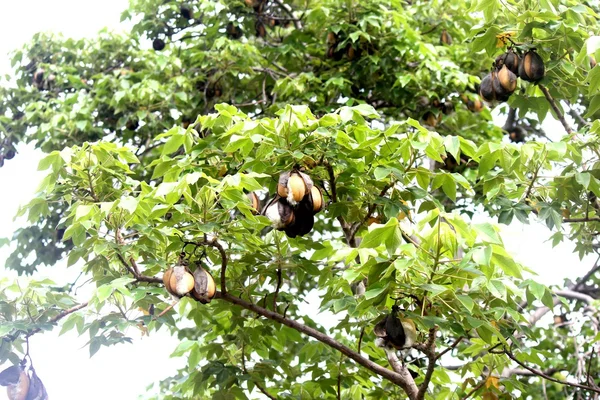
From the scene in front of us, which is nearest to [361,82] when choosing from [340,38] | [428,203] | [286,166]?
[340,38]

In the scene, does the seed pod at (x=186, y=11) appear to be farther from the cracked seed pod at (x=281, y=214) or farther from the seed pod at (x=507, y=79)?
the cracked seed pod at (x=281, y=214)

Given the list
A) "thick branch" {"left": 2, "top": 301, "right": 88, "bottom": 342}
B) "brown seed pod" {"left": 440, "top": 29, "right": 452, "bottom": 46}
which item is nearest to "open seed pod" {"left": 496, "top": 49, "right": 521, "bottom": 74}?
"thick branch" {"left": 2, "top": 301, "right": 88, "bottom": 342}

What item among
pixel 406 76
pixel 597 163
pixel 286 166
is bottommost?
pixel 597 163

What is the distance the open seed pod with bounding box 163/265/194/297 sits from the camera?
2496 mm

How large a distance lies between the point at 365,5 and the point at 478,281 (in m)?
3.27

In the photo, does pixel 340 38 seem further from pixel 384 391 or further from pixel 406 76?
pixel 384 391

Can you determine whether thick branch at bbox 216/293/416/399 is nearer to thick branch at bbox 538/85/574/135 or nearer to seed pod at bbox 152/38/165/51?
thick branch at bbox 538/85/574/135

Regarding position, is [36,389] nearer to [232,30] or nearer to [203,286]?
[203,286]

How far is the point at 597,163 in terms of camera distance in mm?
3061

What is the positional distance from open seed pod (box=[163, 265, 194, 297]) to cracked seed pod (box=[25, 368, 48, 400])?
733 mm

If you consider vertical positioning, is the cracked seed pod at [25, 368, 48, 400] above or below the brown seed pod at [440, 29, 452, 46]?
below

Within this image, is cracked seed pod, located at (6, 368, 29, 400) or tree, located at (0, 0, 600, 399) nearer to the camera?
tree, located at (0, 0, 600, 399)

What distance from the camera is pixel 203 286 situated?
2.58 meters

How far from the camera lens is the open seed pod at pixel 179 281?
2.50 meters
